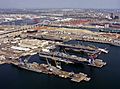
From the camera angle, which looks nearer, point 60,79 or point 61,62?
point 60,79

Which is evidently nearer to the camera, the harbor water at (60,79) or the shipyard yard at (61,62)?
the harbor water at (60,79)

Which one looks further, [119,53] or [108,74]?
[119,53]

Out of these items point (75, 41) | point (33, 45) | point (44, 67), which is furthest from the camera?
point (75, 41)

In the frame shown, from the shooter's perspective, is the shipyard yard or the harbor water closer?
the harbor water

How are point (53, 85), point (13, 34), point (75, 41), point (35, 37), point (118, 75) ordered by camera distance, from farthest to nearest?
point (13, 34) < point (35, 37) < point (75, 41) < point (118, 75) < point (53, 85)

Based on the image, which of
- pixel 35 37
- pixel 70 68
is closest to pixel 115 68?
pixel 70 68

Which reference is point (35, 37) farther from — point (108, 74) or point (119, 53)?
point (108, 74)

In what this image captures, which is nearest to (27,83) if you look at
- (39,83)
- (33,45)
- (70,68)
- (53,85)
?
(39,83)
